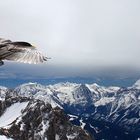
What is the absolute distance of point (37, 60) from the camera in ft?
25.2

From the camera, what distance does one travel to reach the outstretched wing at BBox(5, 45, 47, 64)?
24.8 feet

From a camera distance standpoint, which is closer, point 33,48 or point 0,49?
point 0,49

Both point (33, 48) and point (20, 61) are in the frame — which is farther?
point (33, 48)

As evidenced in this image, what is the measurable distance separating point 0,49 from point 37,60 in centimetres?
68

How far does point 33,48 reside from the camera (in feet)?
26.8

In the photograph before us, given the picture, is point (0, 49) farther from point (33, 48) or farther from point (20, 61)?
point (33, 48)

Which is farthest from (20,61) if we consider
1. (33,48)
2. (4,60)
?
(33,48)

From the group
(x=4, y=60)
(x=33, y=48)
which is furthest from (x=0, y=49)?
(x=33, y=48)

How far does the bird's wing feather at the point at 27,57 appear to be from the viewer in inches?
297

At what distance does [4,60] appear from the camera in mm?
7551

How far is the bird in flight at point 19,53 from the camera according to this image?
7488mm

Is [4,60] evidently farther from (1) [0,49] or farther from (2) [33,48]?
(2) [33,48]

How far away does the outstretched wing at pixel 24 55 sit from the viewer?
7.55 m

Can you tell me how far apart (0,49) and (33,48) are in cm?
93
